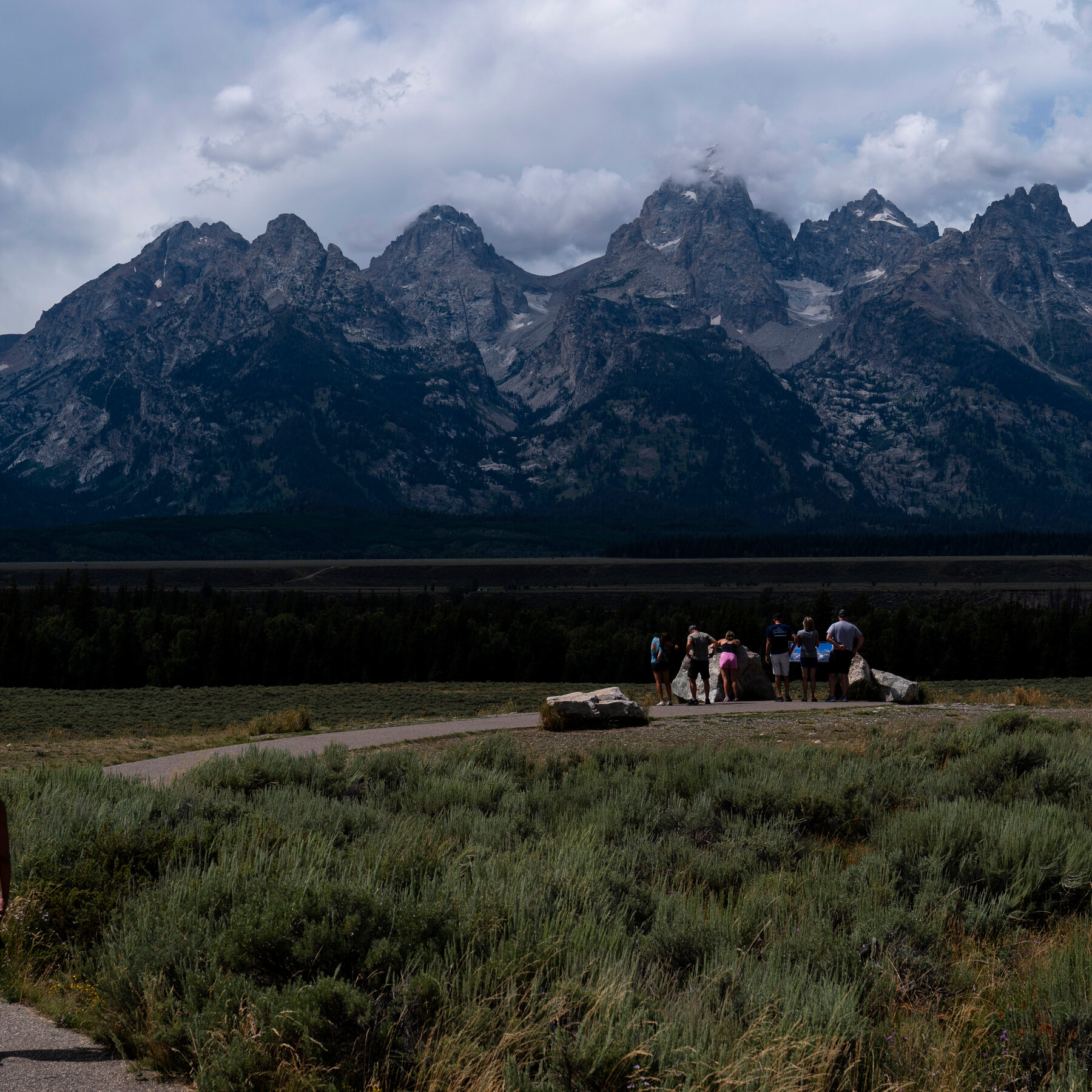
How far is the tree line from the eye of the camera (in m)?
91.1

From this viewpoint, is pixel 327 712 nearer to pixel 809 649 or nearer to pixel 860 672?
pixel 809 649

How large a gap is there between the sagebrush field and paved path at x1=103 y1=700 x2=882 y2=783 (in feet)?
20.2

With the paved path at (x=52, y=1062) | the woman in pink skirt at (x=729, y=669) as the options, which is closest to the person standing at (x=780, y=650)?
the woman in pink skirt at (x=729, y=669)

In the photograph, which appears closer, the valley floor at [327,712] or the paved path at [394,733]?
the paved path at [394,733]

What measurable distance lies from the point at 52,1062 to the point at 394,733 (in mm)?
17543

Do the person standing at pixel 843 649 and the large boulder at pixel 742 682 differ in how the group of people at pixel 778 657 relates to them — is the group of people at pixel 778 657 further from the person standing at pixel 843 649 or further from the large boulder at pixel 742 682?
the large boulder at pixel 742 682

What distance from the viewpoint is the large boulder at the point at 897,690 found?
Result: 2823 centimetres

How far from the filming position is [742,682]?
100.0 ft

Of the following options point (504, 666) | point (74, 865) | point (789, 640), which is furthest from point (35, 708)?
point (504, 666)

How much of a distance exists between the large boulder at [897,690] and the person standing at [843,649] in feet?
3.40

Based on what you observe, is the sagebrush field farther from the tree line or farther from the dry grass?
the tree line

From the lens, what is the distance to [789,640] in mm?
29469

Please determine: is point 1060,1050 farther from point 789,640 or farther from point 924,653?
point 924,653

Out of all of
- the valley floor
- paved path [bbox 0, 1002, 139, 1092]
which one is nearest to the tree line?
the valley floor
